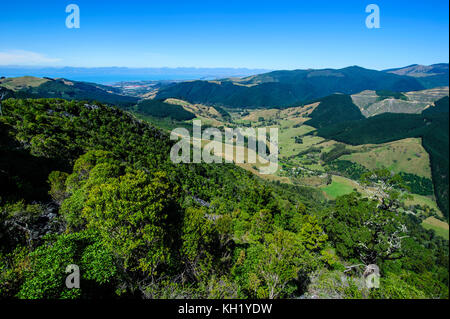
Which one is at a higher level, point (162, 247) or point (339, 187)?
point (162, 247)

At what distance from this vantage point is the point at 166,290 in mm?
14891

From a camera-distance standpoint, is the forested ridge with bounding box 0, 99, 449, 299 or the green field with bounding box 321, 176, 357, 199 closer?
the forested ridge with bounding box 0, 99, 449, 299

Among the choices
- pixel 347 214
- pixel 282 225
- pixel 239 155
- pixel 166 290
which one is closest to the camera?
pixel 166 290

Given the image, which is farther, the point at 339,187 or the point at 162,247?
the point at 339,187

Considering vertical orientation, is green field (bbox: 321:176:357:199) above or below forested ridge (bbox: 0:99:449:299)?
below

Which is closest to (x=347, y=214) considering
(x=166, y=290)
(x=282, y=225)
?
(x=282, y=225)

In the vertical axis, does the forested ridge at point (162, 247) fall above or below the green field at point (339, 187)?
above

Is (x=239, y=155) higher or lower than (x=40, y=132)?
lower

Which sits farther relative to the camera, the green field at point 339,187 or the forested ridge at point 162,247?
the green field at point 339,187
